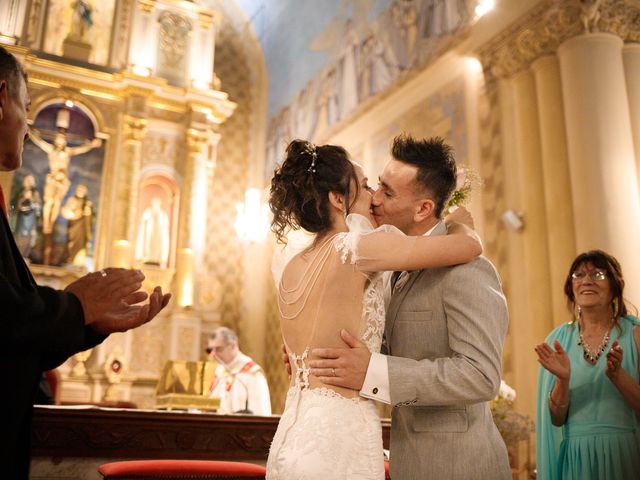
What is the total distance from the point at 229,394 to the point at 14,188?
243 inches

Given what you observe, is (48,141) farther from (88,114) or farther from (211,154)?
(211,154)

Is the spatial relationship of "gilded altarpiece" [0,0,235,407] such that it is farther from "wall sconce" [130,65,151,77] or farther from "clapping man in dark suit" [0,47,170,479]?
"clapping man in dark suit" [0,47,170,479]

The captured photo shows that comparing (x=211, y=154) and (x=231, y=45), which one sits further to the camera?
(x=231, y=45)

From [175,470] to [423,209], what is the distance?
228 centimetres

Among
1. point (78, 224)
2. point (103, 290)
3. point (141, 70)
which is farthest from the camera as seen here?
point (141, 70)

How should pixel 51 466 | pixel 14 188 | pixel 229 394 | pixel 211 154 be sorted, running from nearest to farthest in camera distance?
pixel 51 466 < pixel 229 394 < pixel 14 188 < pixel 211 154

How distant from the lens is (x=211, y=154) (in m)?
12.4

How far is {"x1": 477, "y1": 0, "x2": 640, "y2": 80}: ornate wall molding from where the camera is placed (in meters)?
6.06

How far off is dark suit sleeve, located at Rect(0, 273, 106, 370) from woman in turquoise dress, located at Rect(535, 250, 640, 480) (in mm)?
2553

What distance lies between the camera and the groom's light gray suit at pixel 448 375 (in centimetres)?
193

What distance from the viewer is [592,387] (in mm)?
3672

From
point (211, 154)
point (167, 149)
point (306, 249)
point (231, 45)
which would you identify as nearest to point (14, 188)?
point (167, 149)

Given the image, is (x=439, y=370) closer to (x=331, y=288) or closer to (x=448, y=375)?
(x=448, y=375)

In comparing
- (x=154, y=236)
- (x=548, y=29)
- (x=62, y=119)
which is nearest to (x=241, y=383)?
(x=548, y=29)
